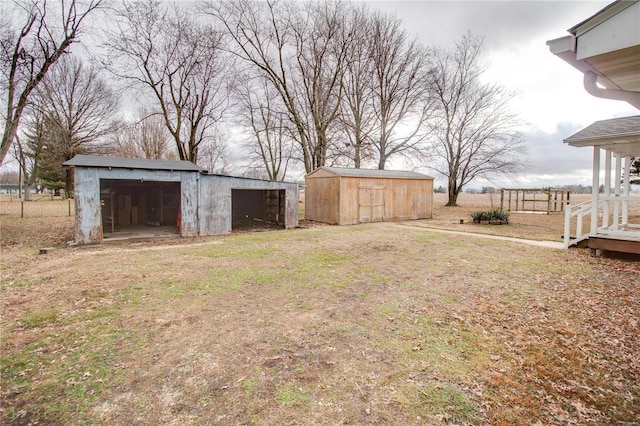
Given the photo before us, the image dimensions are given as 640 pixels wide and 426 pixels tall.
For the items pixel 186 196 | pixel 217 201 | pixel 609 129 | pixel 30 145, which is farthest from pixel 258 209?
pixel 30 145

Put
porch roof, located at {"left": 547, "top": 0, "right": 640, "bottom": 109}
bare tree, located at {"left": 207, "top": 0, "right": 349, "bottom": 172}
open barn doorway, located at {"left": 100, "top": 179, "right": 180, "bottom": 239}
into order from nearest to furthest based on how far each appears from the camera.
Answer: porch roof, located at {"left": 547, "top": 0, "right": 640, "bottom": 109}, open barn doorway, located at {"left": 100, "top": 179, "right": 180, "bottom": 239}, bare tree, located at {"left": 207, "top": 0, "right": 349, "bottom": 172}

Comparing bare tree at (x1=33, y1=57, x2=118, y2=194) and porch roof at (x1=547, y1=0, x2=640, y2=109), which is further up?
bare tree at (x1=33, y1=57, x2=118, y2=194)

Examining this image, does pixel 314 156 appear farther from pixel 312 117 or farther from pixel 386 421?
pixel 386 421

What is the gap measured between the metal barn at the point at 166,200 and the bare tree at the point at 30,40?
3.45 metres

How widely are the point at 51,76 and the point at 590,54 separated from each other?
32.7 meters

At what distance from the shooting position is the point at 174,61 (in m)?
19.8

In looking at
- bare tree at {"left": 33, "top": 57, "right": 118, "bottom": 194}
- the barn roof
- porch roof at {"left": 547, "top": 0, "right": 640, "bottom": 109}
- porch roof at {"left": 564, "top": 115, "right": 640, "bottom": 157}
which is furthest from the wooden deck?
bare tree at {"left": 33, "top": 57, "right": 118, "bottom": 194}

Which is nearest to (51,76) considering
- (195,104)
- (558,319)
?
(195,104)

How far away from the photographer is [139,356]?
342 centimetres

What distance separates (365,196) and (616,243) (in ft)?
34.0

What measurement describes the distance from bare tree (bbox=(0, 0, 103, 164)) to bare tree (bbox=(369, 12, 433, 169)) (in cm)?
1797

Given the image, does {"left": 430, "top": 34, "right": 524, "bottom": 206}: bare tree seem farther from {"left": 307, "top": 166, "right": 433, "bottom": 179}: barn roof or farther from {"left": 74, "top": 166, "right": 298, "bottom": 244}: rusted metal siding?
{"left": 74, "top": 166, "right": 298, "bottom": 244}: rusted metal siding

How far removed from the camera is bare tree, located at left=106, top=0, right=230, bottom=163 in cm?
1802

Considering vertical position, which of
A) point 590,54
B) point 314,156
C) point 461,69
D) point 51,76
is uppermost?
point 461,69
